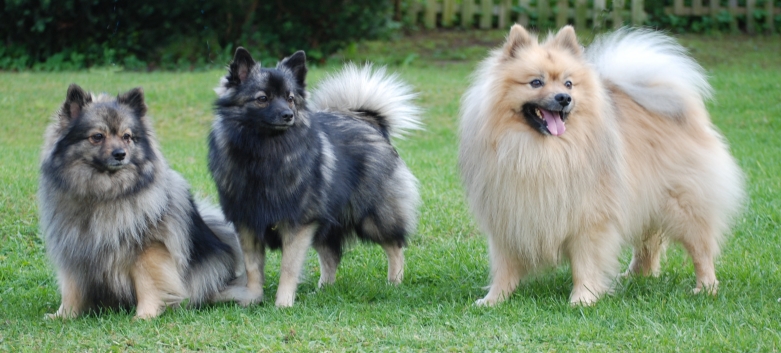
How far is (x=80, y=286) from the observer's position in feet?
16.3

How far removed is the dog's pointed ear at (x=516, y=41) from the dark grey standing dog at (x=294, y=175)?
1231mm

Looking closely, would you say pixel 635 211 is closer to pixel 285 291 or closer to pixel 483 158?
pixel 483 158

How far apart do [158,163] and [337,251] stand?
4.82ft

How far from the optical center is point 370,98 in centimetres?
597

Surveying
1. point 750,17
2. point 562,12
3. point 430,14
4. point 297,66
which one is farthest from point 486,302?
point 750,17

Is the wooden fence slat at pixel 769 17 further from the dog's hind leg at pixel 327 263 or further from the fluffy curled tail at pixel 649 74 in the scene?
the dog's hind leg at pixel 327 263

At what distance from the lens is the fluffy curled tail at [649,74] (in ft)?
17.4

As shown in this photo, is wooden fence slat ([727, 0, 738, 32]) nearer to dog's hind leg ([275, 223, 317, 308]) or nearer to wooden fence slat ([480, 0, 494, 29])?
wooden fence slat ([480, 0, 494, 29])

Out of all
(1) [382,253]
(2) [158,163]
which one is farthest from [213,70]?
(2) [158,163]

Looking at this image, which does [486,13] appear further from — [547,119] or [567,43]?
[547,119]

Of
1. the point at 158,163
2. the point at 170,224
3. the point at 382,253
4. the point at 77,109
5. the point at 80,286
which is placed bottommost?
the point at 382,253

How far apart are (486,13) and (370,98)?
12143 millimetres

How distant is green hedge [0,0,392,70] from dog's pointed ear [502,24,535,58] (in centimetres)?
977

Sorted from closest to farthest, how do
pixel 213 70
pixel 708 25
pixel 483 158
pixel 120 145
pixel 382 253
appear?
1. pixel 120 145
2. pixel 483 158
3. pixel 382 253
4. pixel 213 70
5. pixel 708 25
